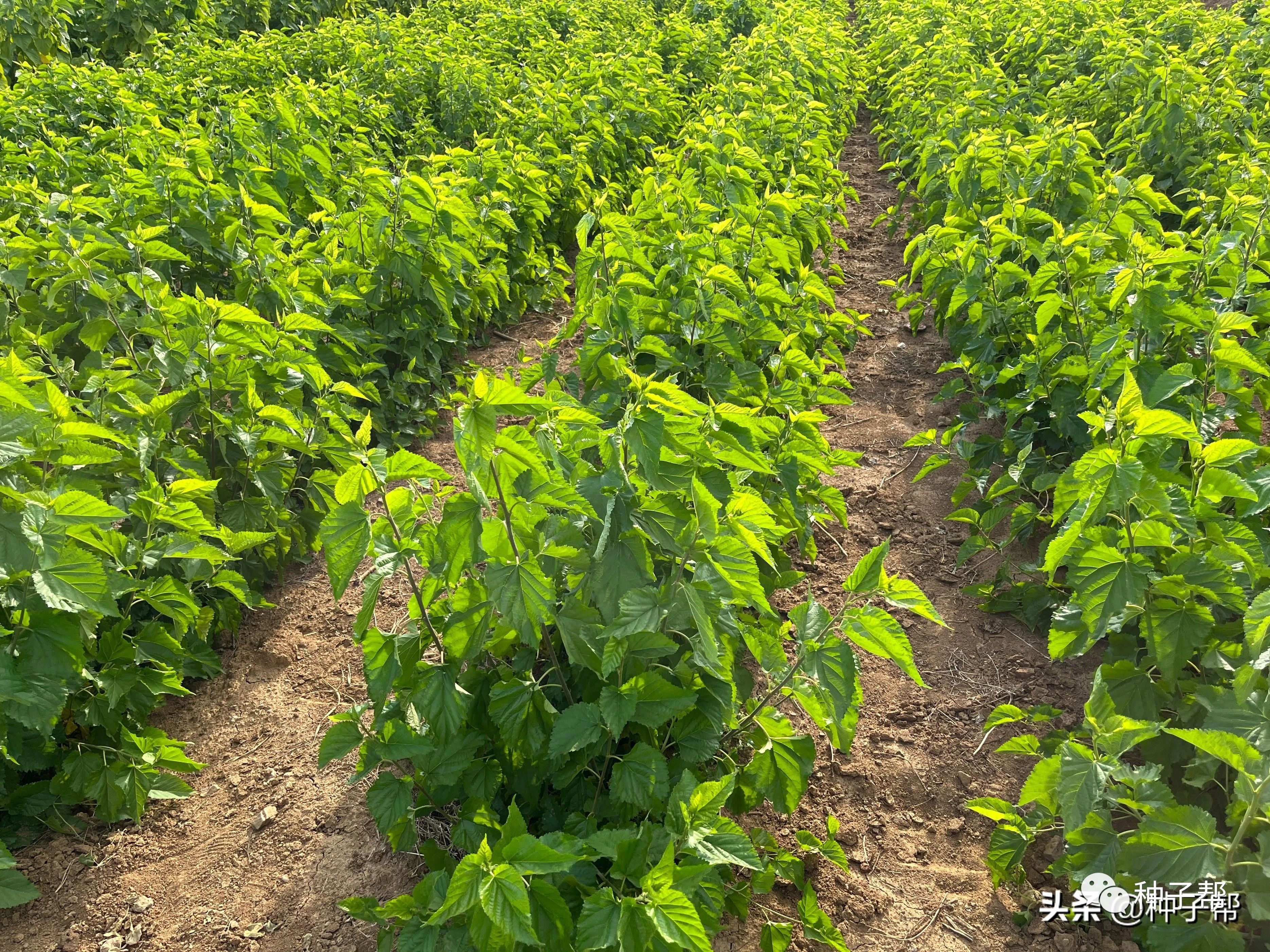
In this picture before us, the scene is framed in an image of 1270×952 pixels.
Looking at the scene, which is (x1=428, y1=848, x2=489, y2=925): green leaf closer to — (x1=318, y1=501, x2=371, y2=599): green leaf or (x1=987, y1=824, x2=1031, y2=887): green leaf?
(x1=318, y1=501, x2=371, y2=599): green leaf

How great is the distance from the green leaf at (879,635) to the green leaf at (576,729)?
603 millimetres

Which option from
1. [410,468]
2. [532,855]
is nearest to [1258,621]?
[532,855]

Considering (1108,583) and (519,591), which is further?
(1108,583)

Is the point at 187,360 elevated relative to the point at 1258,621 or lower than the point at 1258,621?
lower

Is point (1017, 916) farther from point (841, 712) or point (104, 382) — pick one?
point (104, 382)

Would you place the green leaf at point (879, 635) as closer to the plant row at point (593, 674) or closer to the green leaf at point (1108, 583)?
the plant row at point (593, 674)

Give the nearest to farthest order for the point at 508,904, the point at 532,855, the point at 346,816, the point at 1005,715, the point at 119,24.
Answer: the point at 508,904, the point at 532,855, the point at 1005,715, the point at 346,816, the point at 119,24

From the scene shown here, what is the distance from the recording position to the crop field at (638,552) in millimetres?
1848

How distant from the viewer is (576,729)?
1890 millimetres

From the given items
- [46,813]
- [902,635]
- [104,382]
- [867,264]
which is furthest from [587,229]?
[867,264]

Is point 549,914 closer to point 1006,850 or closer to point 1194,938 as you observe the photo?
point 1006,850

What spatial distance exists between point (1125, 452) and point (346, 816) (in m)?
2.46

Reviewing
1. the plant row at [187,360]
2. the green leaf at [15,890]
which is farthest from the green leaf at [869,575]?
the green leaf at [15,890]

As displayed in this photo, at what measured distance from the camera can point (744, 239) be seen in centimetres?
371
